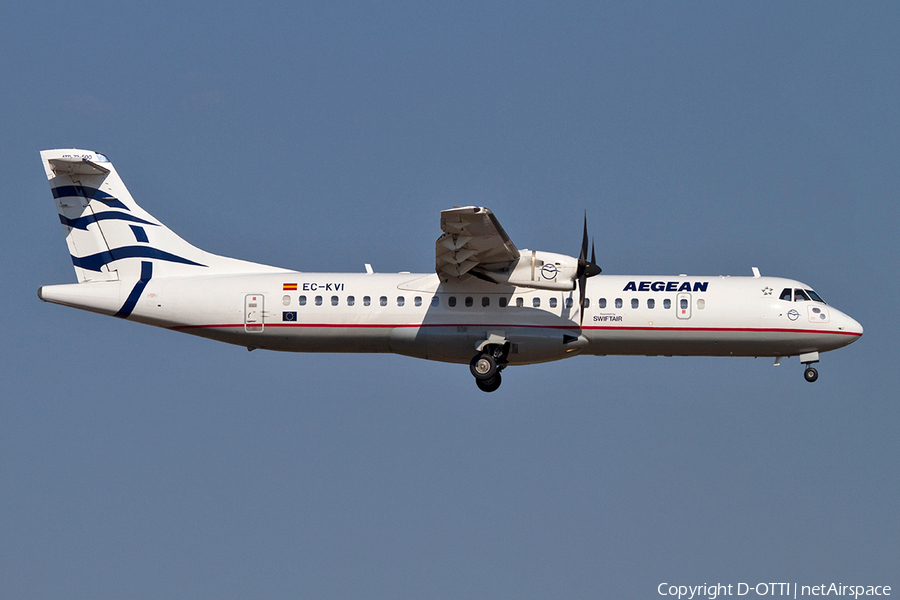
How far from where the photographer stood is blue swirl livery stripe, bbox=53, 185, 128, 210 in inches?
1008

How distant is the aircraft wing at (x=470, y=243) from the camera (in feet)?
69.5

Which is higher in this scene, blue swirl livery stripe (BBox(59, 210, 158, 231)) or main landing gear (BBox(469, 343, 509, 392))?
blue swirl livery stripe (BBox(59, 210, 158, 231))

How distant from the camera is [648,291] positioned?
24.2m

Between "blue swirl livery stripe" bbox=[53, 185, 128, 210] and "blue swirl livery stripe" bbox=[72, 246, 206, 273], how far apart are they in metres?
1.27

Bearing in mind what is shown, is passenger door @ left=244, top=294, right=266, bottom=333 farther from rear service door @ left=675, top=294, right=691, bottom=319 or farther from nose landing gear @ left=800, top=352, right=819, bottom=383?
nose landing gear @ left=800, top=352, right=819, bottom=383

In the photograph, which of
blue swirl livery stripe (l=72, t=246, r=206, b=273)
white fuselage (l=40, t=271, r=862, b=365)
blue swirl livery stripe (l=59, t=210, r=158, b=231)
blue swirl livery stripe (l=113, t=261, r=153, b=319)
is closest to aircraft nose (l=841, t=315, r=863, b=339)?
white fuselage (l=40, t=271, r=862, b=365)

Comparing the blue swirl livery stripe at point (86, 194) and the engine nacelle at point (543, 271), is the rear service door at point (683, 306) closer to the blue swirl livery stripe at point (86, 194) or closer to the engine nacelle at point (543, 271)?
the engine nacelle at point (543, 271)

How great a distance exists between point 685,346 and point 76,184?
1619cm

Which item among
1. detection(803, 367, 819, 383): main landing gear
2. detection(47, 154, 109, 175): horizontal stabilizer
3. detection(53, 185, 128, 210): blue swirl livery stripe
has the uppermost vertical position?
detection(47, 154, 109, 175): horizontal stabilizer

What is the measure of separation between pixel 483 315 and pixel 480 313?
0.29 feet

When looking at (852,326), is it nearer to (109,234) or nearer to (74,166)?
(109,234)

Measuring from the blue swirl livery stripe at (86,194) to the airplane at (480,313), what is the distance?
756mm

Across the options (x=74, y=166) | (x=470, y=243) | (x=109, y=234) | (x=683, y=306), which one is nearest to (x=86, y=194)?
(x=74, y=166)

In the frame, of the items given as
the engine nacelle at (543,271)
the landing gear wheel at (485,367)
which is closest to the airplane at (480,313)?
the landing gear wheel at (485,367)
